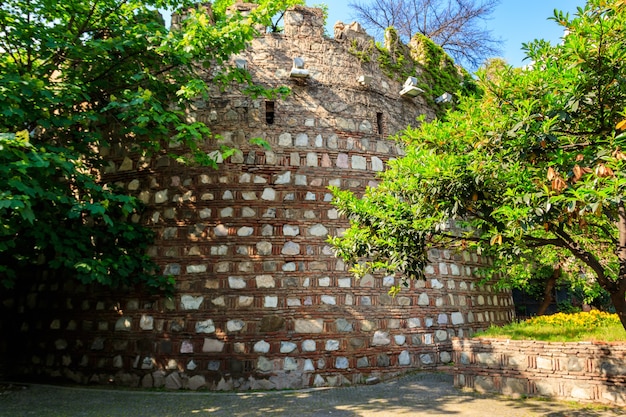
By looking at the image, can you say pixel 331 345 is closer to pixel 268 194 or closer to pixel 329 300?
pixel 329 300

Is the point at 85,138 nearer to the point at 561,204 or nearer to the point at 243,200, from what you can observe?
→ the point at 243,200

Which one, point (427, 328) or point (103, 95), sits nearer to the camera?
point (103, 95)

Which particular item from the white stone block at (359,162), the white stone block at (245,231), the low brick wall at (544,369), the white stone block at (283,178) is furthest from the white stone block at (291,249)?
the low brick wall at (544,369)

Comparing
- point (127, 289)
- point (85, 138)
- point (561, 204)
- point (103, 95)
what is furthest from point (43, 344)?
point (561, 204)

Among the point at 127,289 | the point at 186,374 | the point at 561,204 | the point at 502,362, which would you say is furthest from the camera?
the point at 127,289

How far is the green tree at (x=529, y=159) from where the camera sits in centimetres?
352

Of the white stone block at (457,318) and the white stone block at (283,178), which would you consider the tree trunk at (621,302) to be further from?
the white stone block at (283,178)

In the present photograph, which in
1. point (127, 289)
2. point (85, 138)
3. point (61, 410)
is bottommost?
point (61, 410)

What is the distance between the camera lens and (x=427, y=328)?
7926mm

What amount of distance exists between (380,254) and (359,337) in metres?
2.56

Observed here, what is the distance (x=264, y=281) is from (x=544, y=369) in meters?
4.03

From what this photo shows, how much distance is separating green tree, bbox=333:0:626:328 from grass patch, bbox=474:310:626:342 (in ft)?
4.44

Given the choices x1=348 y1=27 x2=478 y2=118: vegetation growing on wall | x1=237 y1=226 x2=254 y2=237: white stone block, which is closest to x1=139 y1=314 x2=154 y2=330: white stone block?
x1=237 y1=226 x2=254 y2=237: white stone block

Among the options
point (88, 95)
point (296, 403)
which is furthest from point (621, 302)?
point (88, 95)
